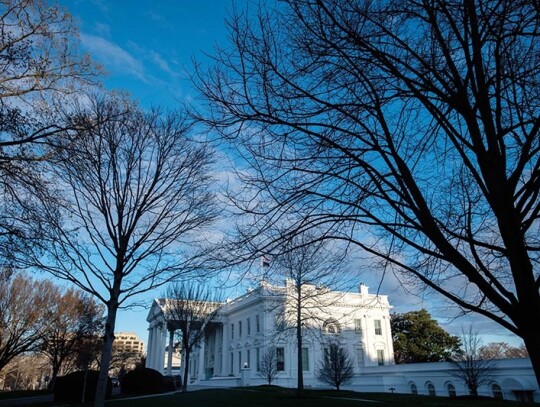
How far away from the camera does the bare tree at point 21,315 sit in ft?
97.2

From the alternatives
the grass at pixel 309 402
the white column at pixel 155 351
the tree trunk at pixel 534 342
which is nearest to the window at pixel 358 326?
the white column at pixel 155 351

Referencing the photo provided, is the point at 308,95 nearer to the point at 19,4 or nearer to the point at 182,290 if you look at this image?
the point at 19,4

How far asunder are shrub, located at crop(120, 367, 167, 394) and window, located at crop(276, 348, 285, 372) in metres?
15.3

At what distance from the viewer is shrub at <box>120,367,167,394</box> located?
2903 centimetres

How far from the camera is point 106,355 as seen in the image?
10852 millimetres

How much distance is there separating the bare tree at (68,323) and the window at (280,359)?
683 inches

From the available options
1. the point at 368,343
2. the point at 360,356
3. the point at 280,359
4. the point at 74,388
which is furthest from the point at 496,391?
the point at 74,388

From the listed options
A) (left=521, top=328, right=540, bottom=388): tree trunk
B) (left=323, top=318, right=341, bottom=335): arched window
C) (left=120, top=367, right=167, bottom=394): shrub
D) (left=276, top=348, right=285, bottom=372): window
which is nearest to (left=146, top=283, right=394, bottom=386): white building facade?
(left=276, top=348, right=285, bottom=372): window

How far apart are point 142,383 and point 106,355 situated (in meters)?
20.6

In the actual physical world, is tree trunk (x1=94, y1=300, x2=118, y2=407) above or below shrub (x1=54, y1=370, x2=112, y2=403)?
above

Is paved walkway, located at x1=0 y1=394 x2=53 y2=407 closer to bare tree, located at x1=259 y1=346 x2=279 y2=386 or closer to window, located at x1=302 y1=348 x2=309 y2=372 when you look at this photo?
bare tree, located at x1=259 y1=346 x2=279 y2=386

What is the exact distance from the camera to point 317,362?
44062 mm

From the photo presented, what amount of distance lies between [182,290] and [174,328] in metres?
4.11

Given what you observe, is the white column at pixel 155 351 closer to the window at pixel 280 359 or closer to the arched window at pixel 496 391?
the window at pixel 280 359
